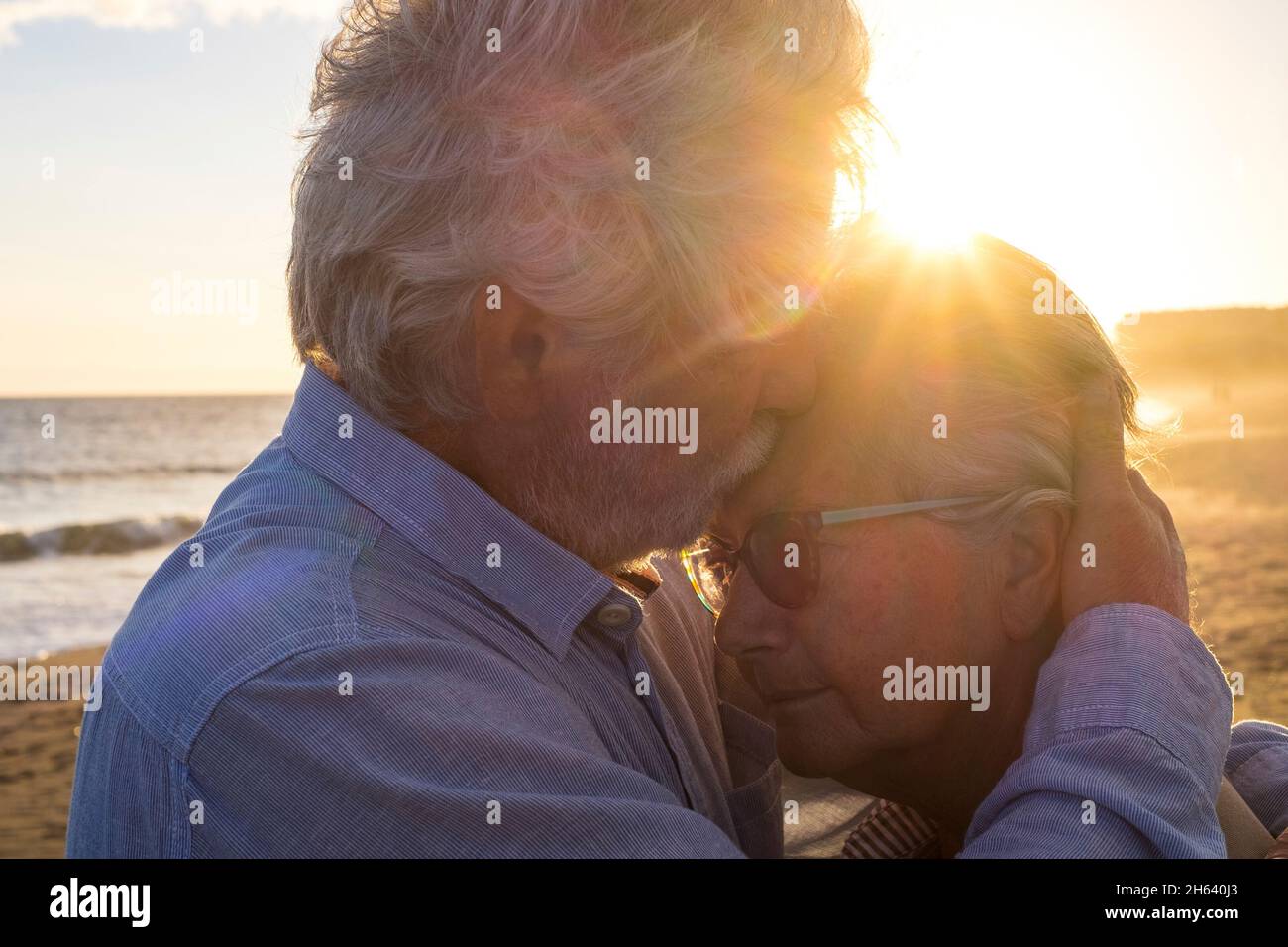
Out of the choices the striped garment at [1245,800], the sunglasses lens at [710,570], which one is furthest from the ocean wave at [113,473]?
the striped garment at [1245,800]

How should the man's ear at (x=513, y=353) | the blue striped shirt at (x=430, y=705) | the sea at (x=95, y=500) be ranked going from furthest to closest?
the sea at (x=95, y=500)
the man's ear at (x=513, y=353)
the blue striped shirt at (x=430, y=705)

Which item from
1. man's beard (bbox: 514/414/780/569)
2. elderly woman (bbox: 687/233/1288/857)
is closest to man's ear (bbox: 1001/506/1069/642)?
elderly woman (bbox: 687/233/1288/857)

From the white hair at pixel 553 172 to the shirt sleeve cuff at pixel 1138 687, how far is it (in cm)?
90

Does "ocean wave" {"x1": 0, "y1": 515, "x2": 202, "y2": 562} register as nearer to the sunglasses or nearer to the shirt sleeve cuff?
the sunglasses

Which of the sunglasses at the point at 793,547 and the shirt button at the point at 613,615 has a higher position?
the sunglasses at the point at 793,547

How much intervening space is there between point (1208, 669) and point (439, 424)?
152 centimetres

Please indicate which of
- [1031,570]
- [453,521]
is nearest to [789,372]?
[1031,570]

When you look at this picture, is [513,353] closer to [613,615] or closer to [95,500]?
[613,615]

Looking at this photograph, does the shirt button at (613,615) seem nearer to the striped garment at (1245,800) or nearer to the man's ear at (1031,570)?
the man's ear at (1031,570)

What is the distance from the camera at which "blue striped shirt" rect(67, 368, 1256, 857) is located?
60.2 inches

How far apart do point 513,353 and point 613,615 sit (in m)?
0.52

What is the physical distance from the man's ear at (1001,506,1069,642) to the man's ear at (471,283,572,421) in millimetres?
1025

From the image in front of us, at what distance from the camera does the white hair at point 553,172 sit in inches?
78.4
